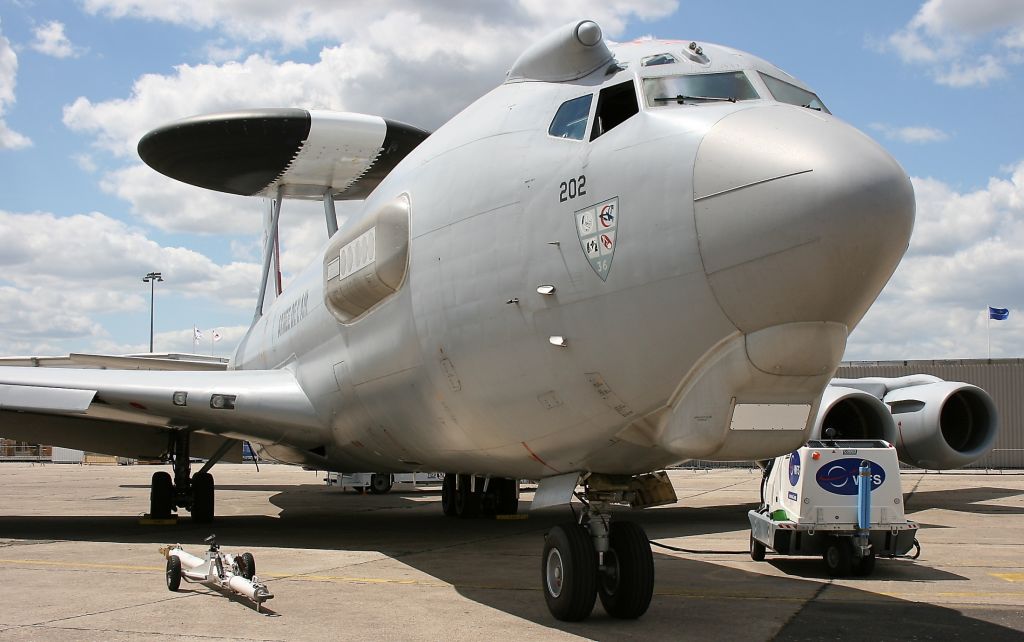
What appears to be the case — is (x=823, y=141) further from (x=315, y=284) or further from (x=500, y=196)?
(x=315, y=284)

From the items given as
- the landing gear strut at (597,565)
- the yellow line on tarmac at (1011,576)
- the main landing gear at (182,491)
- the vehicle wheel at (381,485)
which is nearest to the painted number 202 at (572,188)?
the landing gear strut at (597,565)

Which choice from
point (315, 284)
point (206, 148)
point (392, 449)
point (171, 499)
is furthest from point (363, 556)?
point (206, 148)

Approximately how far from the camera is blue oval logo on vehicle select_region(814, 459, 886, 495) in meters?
10.3

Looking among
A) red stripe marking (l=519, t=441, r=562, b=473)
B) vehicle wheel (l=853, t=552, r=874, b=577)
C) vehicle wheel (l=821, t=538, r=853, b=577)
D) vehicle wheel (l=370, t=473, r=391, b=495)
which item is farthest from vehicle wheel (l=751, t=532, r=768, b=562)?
vehicle wheel (l=370, t=473, r=391, b=495)

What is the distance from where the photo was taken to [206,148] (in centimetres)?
2116

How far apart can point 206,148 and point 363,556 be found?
1278cm

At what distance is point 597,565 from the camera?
7.19 meters

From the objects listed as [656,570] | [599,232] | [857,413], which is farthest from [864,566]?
[599,232]

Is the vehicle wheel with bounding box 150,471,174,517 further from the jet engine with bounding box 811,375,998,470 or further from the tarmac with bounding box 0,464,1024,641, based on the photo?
the jet engine with bounding box 811,375,998,470

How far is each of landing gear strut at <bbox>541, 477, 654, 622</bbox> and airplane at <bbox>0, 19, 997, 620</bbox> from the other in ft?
0.06

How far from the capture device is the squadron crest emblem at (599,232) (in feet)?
21.0

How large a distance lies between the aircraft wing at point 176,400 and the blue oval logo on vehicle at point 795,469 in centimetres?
619

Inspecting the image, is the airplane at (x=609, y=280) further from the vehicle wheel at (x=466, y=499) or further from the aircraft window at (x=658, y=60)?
the vehicle wheel at (x=466, y=499)

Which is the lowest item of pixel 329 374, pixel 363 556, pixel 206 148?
pixel 363 556
